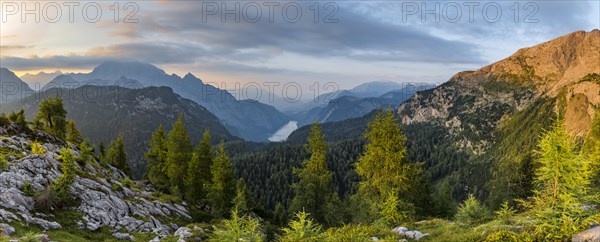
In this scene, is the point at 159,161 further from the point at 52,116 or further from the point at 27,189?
the point at 27,189

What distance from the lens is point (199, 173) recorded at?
4838 centimetres

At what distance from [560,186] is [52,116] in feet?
230

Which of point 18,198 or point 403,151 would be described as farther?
point 403,151

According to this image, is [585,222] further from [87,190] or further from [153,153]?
[153,153]

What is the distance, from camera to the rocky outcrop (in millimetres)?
21938

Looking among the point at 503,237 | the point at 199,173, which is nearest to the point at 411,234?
the point at 503,237

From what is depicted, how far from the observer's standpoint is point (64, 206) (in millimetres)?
24875

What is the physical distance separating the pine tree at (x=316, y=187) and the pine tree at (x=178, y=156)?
61.9 feet

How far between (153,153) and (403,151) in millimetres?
41969

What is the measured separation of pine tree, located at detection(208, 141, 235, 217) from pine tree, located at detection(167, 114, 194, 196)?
23.5ft

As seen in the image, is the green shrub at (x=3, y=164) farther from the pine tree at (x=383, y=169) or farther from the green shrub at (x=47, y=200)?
the pine tree at (x=383, y=169)

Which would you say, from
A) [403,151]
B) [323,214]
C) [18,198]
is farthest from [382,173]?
[18,198]

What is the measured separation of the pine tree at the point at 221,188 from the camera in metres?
43.1

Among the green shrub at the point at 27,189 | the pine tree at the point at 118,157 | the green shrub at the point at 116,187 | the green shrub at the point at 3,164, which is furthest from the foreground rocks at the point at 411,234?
the pine tree at the point at 118,157
